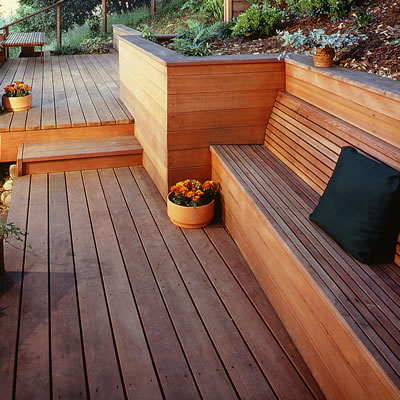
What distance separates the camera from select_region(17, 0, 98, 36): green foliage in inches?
460

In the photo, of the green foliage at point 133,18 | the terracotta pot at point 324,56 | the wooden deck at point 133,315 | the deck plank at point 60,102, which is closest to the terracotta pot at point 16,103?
the deck plank at point 60,102

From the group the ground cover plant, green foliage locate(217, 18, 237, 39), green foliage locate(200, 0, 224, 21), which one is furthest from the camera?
green foliage locate(200, 0, 224, 21)

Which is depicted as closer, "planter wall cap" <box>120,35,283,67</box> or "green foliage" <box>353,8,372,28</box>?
"planter wall cap" <box>120,35,283,67</box>

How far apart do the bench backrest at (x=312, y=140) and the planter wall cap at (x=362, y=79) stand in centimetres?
22

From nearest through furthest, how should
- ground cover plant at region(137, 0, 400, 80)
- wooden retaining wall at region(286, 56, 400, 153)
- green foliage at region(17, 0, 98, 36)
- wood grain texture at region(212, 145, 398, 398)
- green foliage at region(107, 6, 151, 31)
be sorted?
wood grain texture at region(212, 145, 398, 398) → wooden retaining wall at region(286, 56, 400, 153) → ground cover plant at region(137, 0, 400, 80) → green foliage at region(107, 6, 151, 31) → green foliage at region(17, 0, 98, 36)

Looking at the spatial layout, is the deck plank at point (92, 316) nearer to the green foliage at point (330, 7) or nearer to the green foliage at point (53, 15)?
the green foliage at point (330, 7)

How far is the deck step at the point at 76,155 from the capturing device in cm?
404

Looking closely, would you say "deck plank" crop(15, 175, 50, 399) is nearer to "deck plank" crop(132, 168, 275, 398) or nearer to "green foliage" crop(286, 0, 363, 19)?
"deck plank" crop(132, 168, 275, 398)

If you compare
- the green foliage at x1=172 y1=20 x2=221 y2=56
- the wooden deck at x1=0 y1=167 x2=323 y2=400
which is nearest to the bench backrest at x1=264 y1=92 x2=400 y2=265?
the wooden deck at x1=0 y1=167 x2=323 y2=400

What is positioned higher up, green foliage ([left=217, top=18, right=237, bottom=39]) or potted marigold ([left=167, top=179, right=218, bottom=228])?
green foliage ([left=217, top=18, right=237, bottom=39])

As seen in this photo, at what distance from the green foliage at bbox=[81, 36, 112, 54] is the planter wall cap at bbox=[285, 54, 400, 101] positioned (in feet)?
20.3

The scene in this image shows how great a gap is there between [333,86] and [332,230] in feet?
3.24

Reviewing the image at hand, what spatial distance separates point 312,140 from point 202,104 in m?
0.81

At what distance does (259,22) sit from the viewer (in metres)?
4.75
